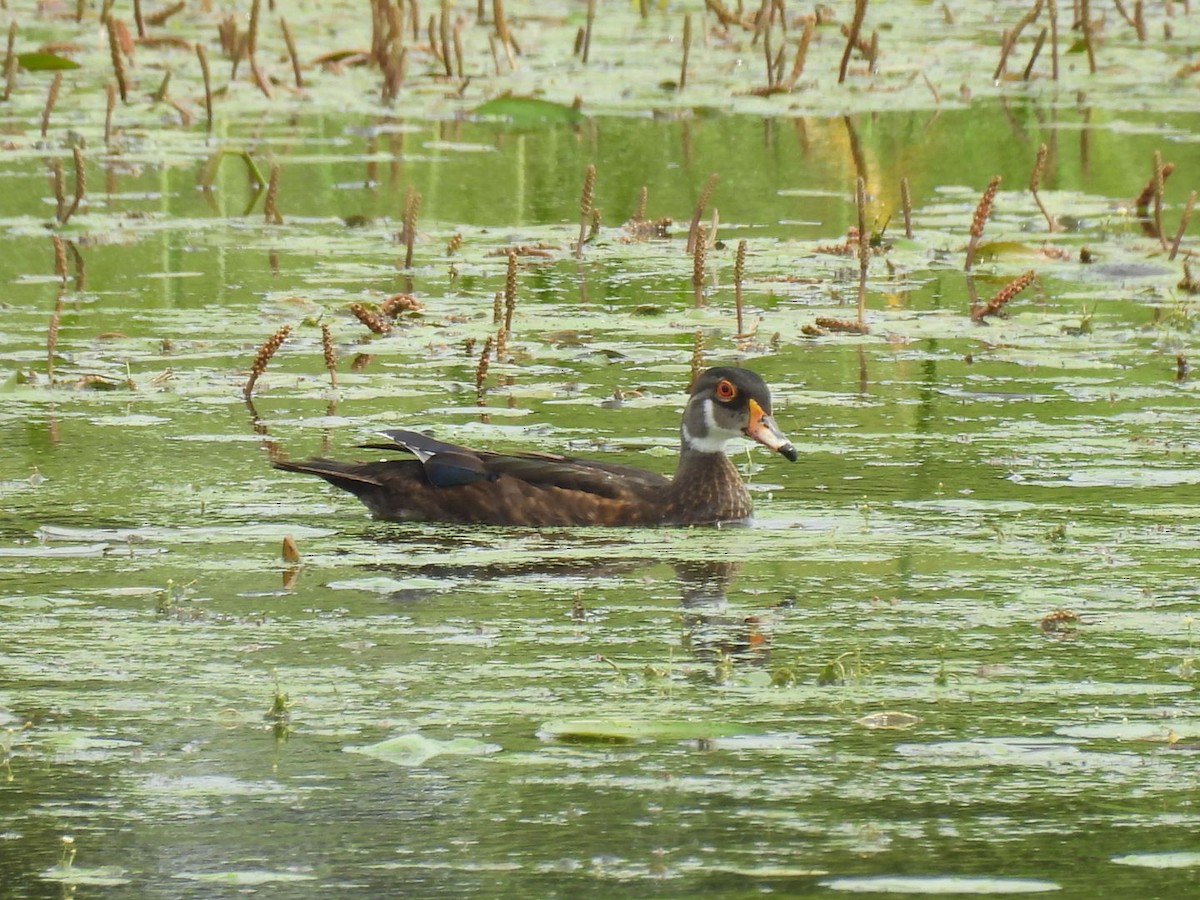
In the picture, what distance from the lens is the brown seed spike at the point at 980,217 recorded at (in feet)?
32.2

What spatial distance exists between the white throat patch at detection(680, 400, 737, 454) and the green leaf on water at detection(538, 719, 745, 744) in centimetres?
232

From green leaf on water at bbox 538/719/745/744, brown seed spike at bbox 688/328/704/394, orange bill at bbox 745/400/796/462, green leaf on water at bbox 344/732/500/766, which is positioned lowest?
green leaf on water at bbox 344/732/500/766

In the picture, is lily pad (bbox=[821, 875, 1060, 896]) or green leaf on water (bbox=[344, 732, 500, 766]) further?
green leaf on water (bbox=[344, 732, 500, 766])

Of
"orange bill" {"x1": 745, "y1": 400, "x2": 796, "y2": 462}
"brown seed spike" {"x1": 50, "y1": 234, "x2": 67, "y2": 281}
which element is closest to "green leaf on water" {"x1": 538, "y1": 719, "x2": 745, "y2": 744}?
"orange bill" {"x1": 745, "y1": 400, "x2": 796, "y2": 462}

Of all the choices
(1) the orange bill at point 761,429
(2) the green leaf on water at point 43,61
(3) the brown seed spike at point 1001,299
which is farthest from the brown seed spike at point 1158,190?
(2) the green leaf on water at point 43,61

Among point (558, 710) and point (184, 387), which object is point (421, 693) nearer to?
point (558, 710)

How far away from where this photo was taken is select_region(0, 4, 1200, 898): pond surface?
443cm

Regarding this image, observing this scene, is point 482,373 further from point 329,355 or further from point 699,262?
point 699,262

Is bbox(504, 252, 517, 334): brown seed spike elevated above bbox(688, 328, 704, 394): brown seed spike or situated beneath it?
elevated above

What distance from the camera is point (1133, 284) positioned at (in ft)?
34.7

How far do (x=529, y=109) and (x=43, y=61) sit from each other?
3.41 metres

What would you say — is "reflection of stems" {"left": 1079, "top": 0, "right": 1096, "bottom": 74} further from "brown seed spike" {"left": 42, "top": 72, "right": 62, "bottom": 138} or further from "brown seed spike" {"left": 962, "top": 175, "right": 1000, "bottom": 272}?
"brown seed spike" {"left": 42, "top": 72, "right": 62, "bottom": 138}

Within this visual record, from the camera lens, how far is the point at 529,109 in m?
15.2

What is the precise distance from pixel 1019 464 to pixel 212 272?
4.50 meters
